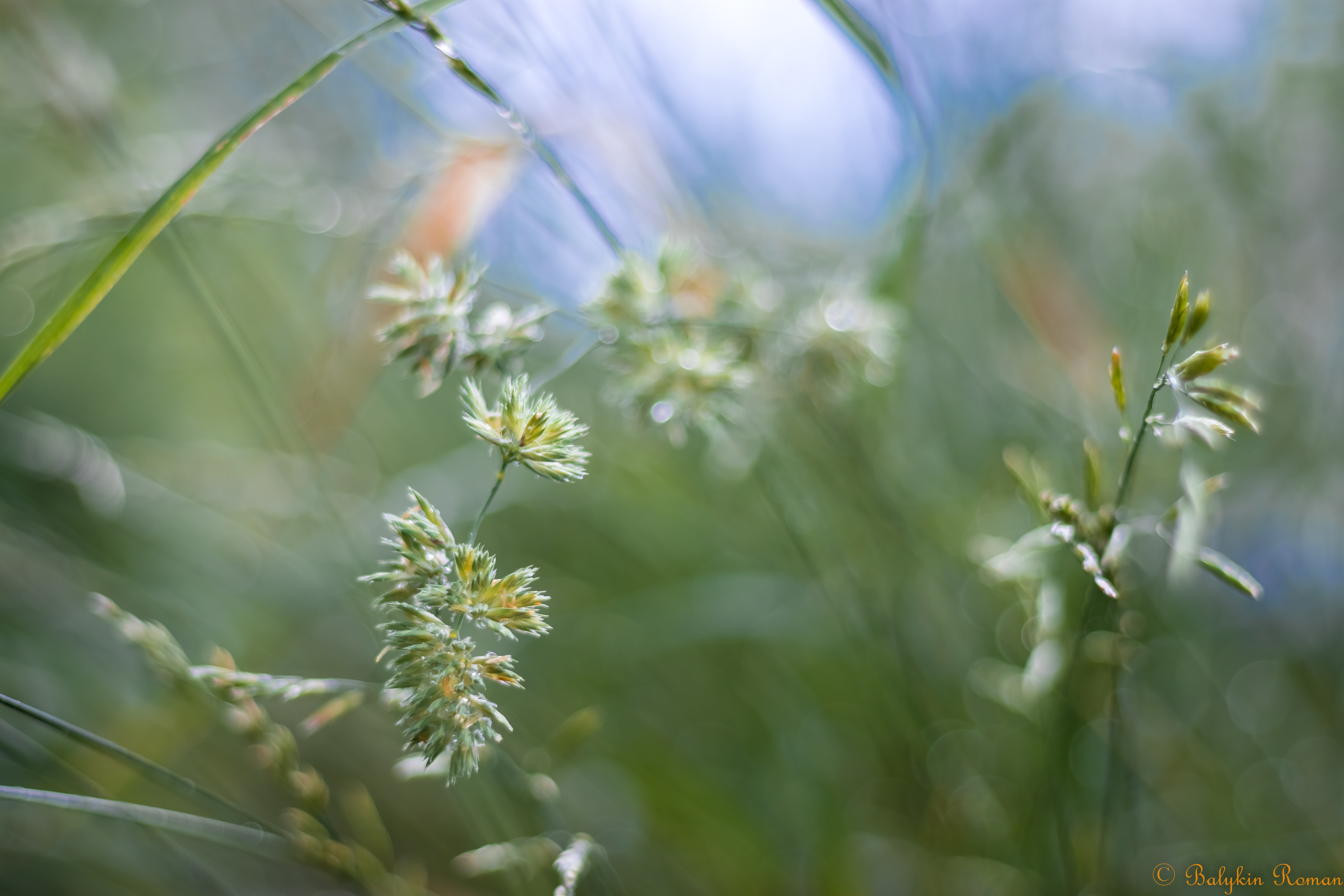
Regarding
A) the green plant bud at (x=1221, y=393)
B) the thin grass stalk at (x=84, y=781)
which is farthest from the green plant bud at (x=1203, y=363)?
the thin grass stalk at (x=84, y=781)

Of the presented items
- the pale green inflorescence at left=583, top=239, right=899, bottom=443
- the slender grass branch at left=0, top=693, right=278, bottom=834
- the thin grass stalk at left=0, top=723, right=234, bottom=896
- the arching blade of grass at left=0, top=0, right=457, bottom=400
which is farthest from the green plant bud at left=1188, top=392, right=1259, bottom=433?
the thin grass stalk at left=0, top=723, right=234, bottom=896

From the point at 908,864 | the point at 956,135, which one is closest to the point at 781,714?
the point at 908,864

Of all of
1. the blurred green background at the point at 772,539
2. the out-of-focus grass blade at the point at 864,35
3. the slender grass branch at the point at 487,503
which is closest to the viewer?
the slender grass branch at the point at 487,503

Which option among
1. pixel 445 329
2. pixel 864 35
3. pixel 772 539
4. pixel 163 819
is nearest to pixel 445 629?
pixel 445 329

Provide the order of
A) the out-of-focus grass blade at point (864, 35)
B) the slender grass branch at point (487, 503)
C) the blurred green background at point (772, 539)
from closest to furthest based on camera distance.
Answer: the slender grass branch at point (487, 503), the out-of-focus grass blade at point (864, 35), the blurred green background at point (772, 539)

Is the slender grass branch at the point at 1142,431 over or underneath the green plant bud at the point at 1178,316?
underneath

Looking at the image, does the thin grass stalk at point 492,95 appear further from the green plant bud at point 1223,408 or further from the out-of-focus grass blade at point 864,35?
the green plant bud at point 1223,408

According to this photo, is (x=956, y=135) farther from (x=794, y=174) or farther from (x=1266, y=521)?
(x=794, y=174)

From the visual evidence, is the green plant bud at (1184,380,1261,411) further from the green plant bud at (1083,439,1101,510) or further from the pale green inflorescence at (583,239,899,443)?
the pale green inflorescence at (583,239,899,443)
